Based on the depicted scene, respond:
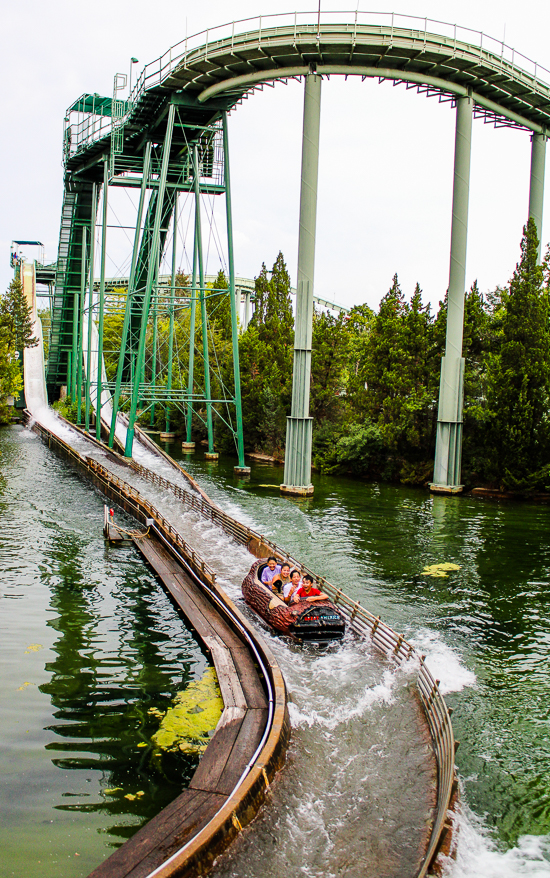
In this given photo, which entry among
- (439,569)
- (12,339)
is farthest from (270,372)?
(439,569)

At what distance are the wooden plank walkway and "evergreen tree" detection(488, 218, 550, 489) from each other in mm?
21640

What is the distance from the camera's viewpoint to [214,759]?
8.58 meters

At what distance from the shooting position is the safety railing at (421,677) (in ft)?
23.9

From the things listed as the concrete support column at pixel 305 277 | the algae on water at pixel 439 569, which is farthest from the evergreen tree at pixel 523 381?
the algae on water at pixel 439 569

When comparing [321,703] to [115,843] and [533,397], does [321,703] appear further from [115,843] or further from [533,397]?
[533,397]

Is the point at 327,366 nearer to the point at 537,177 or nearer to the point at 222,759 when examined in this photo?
the point at 537,177

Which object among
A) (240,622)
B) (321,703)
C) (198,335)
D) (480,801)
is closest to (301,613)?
(240,622)

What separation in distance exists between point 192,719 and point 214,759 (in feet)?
6.45

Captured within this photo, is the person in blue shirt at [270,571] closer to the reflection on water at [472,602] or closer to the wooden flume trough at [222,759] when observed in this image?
the wooden flume trough at [222,759]

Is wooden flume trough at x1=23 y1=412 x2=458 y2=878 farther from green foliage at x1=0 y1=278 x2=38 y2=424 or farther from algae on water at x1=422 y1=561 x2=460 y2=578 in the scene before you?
green foliage at x1=0 y1=278 x2=38 y2=424

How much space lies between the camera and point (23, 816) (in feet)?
26.6

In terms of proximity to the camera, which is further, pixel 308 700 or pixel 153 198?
pixel 153 198

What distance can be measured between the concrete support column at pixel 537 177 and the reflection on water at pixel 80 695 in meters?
28.7

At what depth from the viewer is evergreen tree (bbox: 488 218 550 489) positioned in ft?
104
